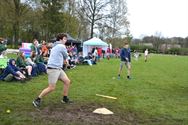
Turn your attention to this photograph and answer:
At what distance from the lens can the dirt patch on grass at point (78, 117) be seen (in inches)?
312

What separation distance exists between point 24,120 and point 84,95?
415 centimetres

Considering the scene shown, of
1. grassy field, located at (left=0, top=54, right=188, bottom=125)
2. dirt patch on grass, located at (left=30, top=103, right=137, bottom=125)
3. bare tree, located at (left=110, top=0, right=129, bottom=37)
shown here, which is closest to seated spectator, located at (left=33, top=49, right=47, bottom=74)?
grassy field, located at (left=0, top=54, right=188, bottom=125)

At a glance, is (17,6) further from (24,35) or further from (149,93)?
(149,93)

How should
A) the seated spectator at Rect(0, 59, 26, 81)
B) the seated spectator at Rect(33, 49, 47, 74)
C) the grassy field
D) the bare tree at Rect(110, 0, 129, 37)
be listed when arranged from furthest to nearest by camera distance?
the bare tree at Rect(110, 0, 129, 37) < the seated spectator at Rect(33, 49, 47, 74) < the seated spectator at Rect(0, 59, 26, 81) < the grassy field

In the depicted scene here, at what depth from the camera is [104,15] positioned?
62781mm

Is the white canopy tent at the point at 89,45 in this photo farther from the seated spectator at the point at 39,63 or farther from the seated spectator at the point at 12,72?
the seated spectator at the point at 12,72

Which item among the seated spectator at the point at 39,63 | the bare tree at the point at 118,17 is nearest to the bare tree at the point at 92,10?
the bare tree at the point at 118,17

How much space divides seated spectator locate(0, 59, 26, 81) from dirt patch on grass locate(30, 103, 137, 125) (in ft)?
17.0

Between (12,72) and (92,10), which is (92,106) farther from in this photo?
(92,10)

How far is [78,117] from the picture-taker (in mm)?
8359

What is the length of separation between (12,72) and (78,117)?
6496mm

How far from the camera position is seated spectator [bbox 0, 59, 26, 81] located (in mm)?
14086

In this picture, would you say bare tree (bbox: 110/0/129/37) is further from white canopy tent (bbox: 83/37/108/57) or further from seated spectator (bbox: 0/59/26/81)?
seated spectator (bbox: 0/59/26/81)

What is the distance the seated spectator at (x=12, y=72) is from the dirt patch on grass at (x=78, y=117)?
17.0 ft
